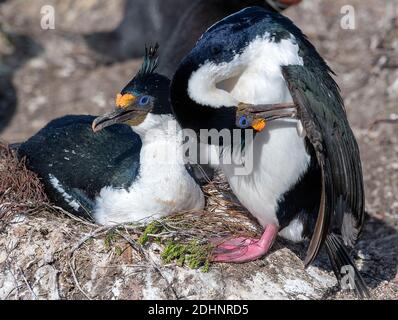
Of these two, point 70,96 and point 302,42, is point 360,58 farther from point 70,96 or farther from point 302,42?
point 302,42

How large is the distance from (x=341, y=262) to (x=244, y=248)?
24.3 inches

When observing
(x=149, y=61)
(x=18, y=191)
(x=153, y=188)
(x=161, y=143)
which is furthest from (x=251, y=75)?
(x=18, y=191)

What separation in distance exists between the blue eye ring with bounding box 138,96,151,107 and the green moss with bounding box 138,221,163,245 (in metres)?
0.74

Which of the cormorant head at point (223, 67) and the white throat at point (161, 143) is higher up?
the cormorant head at point (223, 67)

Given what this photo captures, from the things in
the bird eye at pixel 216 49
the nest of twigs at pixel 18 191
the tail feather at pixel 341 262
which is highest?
the bird eye at pixel 216 49

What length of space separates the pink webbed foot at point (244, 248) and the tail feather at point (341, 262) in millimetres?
362

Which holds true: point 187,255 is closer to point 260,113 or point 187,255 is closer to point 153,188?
point 153,188

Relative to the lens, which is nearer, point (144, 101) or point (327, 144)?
point (327, 144)

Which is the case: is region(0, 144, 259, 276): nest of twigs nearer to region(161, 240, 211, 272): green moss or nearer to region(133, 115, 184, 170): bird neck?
region(161, 240, 211, 272): green moss

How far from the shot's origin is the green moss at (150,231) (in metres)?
5.53

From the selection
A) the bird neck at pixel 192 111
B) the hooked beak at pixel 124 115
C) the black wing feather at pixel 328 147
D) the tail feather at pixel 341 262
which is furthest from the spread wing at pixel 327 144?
the hooked beak at pixel 124 115

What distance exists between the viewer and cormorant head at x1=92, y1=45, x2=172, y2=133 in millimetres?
5633

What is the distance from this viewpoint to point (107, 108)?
32.0 feet

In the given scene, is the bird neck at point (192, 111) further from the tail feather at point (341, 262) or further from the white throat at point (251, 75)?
the tail feather at point (341, 262)
